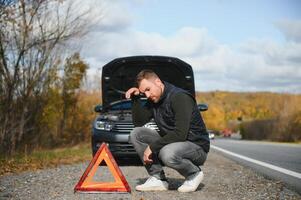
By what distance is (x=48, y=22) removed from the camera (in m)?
16.5

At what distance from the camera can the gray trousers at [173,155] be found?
516 centimetres

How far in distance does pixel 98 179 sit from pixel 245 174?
2.59 m

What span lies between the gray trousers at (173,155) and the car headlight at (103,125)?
10.6 feet

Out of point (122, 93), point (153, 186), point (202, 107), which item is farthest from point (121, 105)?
point (153, 186)

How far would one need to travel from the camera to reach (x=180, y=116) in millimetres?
4930

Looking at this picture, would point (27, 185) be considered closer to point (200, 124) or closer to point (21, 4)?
point (200, 124)

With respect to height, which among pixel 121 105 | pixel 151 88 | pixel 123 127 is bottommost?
pixel 123 127

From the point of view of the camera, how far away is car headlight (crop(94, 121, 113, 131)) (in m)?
8.90

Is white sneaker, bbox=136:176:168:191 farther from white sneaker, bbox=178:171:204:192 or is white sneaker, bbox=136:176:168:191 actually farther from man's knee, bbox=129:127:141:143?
man's knee, bbox=129:127:141:143

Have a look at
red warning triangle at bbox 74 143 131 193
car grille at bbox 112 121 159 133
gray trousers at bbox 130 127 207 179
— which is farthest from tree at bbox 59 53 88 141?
red warning triangle at bbox 74 143 131 193

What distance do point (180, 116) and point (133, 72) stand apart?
5849 mm

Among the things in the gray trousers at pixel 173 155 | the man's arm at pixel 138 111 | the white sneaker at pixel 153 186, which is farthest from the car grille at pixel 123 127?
the white sneaker at pixel 153 186

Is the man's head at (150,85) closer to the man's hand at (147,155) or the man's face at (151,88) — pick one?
the man's face at (151,88)

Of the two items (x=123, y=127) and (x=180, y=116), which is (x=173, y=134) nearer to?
(x=180, y=116)
